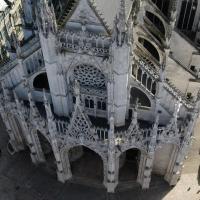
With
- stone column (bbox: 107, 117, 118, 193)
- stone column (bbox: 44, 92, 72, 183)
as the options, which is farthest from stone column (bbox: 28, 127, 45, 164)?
stone column (bbox: 107, 117, 118, 193)

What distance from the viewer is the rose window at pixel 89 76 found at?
101 ft

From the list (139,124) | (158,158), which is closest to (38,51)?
(139,124)

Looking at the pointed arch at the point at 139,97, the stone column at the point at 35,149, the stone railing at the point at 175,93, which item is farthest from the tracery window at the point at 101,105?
the stone column at the point at 35,149

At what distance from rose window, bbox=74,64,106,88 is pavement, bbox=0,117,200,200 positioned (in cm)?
1415

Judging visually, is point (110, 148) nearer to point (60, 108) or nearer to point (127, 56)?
point (60, 108)

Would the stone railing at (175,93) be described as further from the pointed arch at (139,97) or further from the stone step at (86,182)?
the stone step at (86,182)

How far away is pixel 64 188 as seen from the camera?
41.0m

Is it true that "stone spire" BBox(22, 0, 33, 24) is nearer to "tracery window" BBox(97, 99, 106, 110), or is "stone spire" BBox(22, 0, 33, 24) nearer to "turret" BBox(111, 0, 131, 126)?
"tracery window" BBox(97, 99, 106, 110)

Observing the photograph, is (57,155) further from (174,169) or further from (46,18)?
(46,18)

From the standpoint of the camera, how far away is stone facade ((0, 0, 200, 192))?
90.7 feet

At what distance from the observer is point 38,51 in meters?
33.0

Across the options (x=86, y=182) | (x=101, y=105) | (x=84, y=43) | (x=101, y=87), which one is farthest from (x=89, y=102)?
(x=86, y=182)

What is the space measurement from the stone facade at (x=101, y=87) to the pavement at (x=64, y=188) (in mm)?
1001

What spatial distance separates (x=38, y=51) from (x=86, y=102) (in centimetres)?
646
